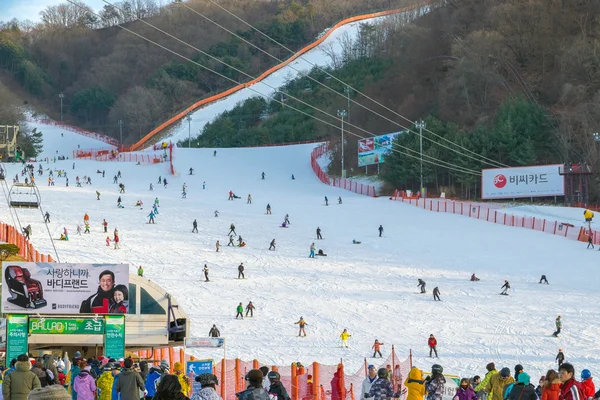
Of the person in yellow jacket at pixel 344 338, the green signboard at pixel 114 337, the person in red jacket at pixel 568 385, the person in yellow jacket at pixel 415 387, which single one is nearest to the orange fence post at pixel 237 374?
the green signboard at pixel 114 337

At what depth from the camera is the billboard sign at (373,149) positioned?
69938 mm

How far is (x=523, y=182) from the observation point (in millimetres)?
58562

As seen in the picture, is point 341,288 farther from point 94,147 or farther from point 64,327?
point 94,147

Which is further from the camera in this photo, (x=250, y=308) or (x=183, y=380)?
(x=250, y=308)

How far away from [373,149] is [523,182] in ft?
47.3

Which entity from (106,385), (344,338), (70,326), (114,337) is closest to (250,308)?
(344,338)

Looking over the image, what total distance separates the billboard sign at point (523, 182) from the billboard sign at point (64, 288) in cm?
4263

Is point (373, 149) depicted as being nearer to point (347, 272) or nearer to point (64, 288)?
point (347, 272)

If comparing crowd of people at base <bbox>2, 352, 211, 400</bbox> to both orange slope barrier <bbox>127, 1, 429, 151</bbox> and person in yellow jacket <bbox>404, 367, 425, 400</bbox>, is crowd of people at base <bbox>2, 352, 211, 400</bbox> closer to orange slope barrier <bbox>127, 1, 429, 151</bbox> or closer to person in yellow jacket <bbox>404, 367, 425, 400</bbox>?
person in yellow jacket <bbox>404, 367, 425, 400</bbox>

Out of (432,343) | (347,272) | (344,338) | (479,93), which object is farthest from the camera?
(479,93)

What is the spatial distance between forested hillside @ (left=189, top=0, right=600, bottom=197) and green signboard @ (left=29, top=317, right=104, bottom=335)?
4823 centimetres

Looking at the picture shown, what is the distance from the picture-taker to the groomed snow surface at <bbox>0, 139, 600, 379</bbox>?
2881cm

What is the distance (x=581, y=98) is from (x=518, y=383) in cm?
6005

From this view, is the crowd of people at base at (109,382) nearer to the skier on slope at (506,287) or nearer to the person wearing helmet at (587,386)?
the person wearing helmet at (587,386)
